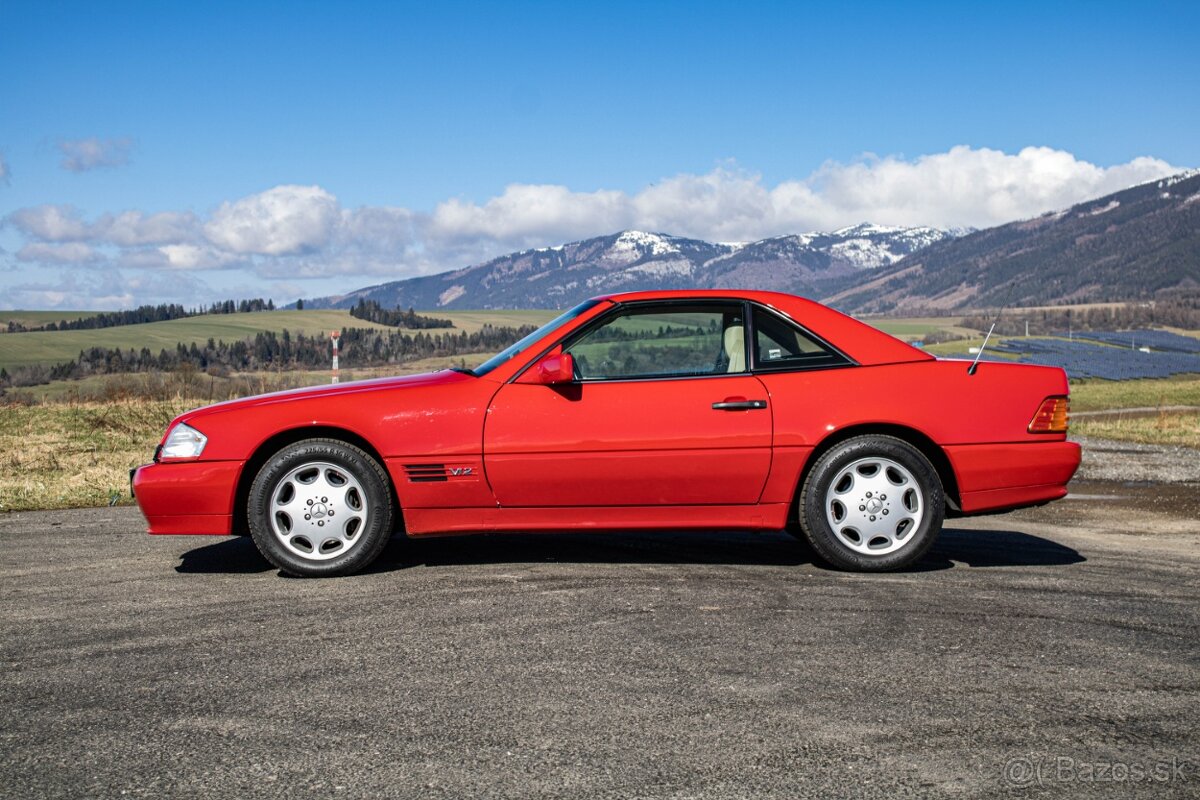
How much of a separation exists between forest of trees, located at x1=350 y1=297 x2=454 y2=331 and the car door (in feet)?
256

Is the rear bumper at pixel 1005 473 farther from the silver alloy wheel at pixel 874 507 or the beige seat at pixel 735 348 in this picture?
the beige seat at pixel 735 348

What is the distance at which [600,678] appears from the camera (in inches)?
149

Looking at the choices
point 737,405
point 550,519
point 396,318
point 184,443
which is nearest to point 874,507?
point 737,405

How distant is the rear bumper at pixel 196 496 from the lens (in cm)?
574

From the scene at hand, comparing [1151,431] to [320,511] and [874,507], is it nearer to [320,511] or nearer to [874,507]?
[874,507]

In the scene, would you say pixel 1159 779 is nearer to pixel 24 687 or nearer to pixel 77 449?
pixel 24 687

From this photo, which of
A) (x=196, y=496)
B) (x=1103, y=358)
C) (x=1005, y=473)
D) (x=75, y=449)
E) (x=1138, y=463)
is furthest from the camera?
(x=1103, y=358)

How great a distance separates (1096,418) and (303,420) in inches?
1063

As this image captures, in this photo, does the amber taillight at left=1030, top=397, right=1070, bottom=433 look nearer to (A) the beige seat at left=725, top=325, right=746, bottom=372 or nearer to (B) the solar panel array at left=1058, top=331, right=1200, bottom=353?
(A) the beige seat at left=725, top=325, right=746, bottom=372

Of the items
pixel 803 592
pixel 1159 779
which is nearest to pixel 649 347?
pixel 803 592

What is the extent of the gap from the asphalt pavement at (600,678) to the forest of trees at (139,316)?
81.0 meters

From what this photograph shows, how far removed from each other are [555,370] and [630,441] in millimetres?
538

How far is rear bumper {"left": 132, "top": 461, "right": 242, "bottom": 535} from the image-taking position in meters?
5.74

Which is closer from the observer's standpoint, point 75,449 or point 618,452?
point 618,452
